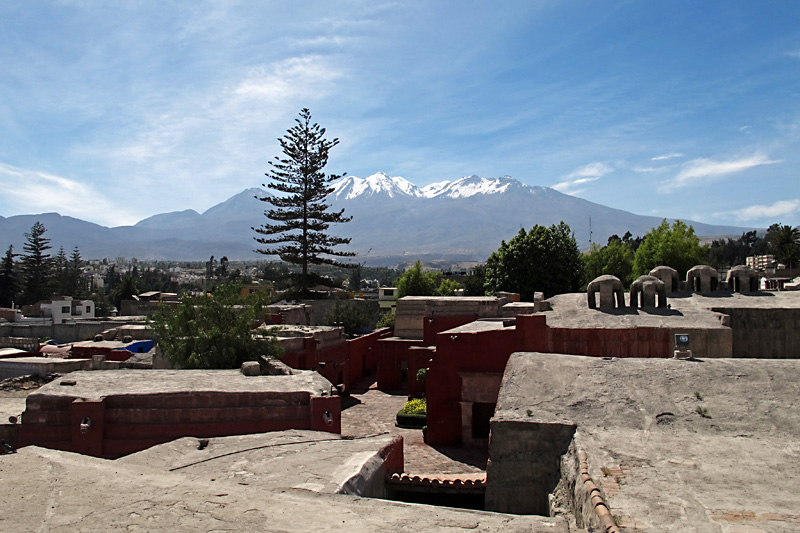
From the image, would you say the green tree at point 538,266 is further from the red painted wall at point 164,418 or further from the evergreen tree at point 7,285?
the evergreen tree at point 7,285

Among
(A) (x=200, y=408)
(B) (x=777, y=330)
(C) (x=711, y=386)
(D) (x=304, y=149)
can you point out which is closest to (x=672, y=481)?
(C) (x=711, y=386)

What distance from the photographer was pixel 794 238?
56.7 meters

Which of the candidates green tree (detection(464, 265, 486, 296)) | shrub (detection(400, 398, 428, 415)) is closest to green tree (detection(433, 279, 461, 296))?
green tree (detection(464, 265, 486, 296))

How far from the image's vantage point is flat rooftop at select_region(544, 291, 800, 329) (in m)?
14.3

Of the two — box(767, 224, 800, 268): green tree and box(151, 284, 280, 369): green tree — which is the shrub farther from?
box(767, 224, 800, 268): green tree

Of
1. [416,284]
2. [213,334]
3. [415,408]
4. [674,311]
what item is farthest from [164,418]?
[416,284]

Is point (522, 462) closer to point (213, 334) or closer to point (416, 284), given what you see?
point (213, 334)

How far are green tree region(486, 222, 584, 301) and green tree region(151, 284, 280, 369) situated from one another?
1967cm

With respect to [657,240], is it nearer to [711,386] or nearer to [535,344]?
[535,344]

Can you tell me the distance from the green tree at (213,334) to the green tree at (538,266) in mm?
19668

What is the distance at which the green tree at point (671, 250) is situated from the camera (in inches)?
1529

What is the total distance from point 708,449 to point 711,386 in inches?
81.3

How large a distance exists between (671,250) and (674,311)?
25.7 metres

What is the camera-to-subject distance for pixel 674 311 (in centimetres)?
1536
